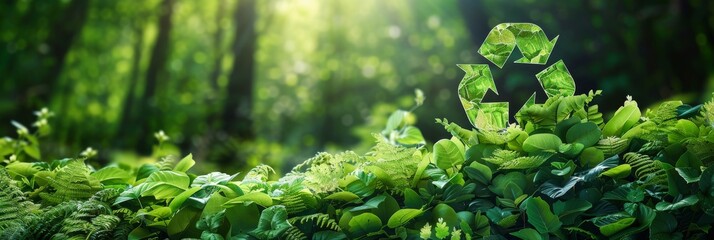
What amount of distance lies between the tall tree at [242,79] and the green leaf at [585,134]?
10524 mm

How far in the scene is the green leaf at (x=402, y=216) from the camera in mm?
1789

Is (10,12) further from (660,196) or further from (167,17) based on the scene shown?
(660,196)

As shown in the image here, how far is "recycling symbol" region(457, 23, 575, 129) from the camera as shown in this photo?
204cm

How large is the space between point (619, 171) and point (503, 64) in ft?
1.46

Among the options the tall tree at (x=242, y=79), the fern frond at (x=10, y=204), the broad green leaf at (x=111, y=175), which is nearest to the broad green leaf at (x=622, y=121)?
the broad green leaf at (x=111, y=175)

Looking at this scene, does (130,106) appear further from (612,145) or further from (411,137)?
(612,145)

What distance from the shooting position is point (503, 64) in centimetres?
203

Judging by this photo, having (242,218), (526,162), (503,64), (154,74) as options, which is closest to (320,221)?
(242,218)

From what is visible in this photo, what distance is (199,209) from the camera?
1930mm

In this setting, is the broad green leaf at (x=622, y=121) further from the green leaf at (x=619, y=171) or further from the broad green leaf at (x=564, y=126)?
the green leaf at (x=619, y=171)

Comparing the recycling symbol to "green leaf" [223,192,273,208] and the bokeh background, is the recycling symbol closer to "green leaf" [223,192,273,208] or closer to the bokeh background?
"green leaf" [223,192,273,208]

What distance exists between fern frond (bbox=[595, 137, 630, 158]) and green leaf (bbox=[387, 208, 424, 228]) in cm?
49

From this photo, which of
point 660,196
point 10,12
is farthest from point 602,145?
point 10,12

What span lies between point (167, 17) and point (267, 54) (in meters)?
8.02
